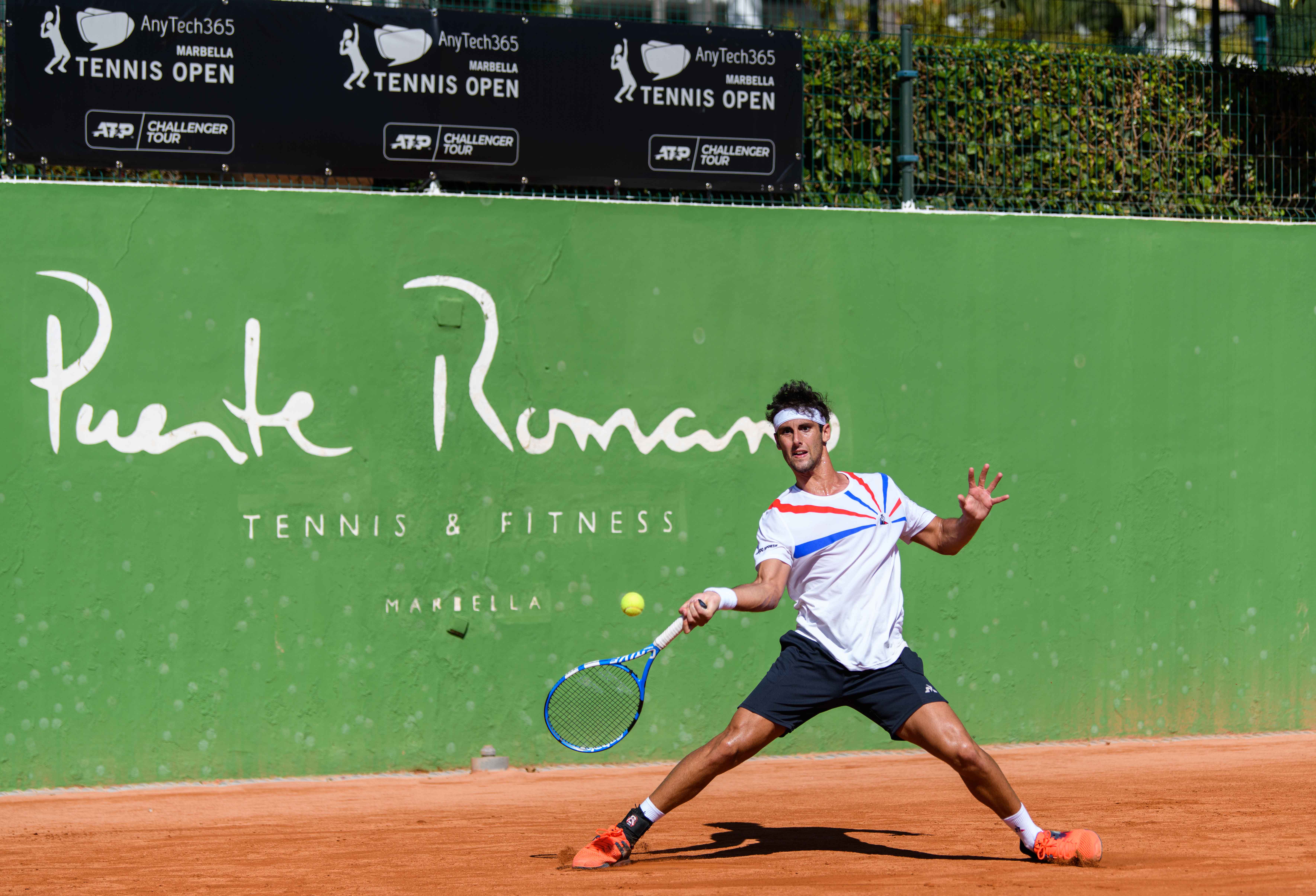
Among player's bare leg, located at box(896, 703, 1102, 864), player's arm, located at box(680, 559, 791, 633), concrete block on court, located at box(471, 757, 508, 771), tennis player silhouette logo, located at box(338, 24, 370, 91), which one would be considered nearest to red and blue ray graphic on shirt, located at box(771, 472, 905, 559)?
player's arm, located at box(680, 559, 791, 633)

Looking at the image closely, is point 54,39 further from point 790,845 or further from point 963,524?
point 790,845

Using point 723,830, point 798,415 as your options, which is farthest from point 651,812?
point 798,415

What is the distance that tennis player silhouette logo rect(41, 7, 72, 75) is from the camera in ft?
26.1

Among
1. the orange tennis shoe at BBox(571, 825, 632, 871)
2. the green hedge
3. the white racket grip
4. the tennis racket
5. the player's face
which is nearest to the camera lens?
the white racket grip

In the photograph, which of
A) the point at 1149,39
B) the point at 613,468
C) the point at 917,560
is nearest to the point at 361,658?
the point at 613,468

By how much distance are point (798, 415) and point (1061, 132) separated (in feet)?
15.5

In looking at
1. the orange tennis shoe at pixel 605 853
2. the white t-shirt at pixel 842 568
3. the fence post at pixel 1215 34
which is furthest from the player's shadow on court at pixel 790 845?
the fence post at pixel 1215 34

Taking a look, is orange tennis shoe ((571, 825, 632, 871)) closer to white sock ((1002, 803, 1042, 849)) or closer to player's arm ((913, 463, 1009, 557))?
white sock ((1002, 803, 1042, 849))

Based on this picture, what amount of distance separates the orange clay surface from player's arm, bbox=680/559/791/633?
100 centimetres

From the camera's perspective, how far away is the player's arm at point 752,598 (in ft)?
17.1

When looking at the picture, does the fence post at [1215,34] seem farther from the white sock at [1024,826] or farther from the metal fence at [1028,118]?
the white sock at [1024,826]

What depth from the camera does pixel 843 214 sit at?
877 cm

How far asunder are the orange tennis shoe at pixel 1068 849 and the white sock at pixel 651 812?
0.49 feet

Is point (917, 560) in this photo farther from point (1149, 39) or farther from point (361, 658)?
point (1149, 39)
